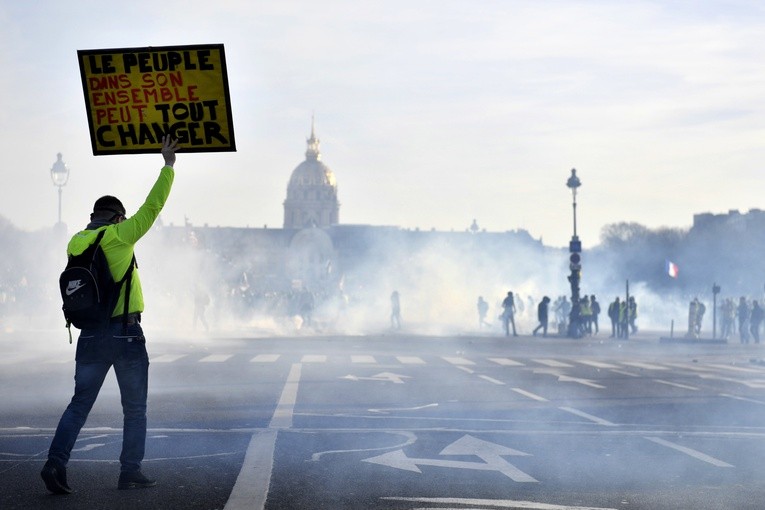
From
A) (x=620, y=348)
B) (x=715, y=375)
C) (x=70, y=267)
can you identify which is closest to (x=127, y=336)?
(x=70, y=267)

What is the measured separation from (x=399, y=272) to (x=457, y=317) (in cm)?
4312

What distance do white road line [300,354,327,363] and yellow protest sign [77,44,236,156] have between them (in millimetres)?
17434

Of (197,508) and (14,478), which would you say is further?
(14,478)

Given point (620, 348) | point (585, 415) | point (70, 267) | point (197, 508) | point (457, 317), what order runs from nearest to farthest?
point (197, 508) < point (70, 267) < point (585, 415) < point (620, 348) < point (457, 317)

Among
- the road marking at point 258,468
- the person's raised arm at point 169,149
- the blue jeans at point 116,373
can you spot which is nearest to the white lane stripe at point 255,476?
the road marking at point 258,468

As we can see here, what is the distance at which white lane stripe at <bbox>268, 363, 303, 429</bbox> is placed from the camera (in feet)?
40.6

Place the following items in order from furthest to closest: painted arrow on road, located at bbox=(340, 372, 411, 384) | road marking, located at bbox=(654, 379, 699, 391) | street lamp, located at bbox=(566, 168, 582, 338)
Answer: street lamp, located at bbox=(566, 168, 582, 338)
painted arrow on road, located at bbox=(340, 372, 411, 384)
road marking, located at bbox=(654, 379, 699, 391)

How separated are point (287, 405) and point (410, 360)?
1188 cm

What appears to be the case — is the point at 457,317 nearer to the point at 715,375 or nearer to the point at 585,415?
the point at 715,375

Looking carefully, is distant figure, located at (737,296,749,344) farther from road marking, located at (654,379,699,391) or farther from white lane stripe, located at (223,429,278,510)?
white lane stripe, located at (223,429,278,510)

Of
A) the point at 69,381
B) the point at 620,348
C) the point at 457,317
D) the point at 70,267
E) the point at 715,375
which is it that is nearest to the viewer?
the point at 70,267

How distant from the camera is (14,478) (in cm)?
853

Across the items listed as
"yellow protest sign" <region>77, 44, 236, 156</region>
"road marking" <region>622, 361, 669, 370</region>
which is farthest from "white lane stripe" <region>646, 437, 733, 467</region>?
"road marking" <region>622, 361, 669, 370</region>

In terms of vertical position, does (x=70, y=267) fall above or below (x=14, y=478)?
above
